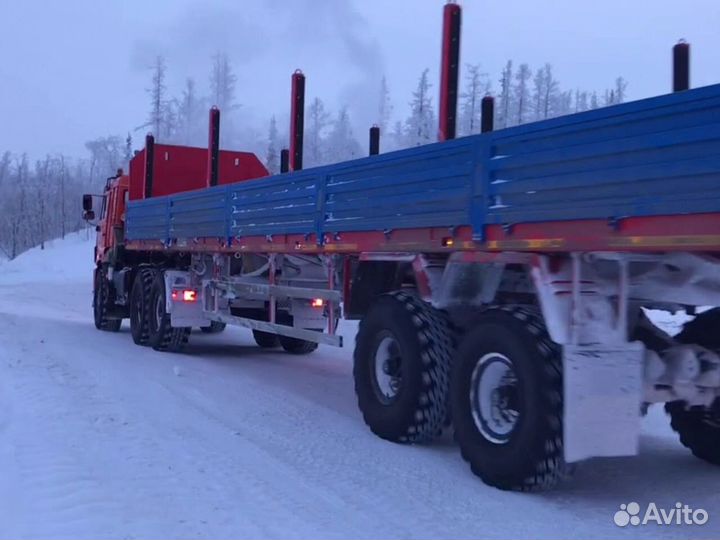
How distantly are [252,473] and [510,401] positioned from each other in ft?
6.09

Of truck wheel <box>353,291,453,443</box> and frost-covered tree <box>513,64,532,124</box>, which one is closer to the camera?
truck wheel <box>353,291,453,443</box>

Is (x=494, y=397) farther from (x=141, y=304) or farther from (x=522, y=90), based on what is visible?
(x=522, y=90)

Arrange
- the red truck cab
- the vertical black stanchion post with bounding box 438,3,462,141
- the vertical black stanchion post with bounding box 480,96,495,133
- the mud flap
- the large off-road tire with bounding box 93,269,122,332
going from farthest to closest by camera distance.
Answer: the large off-road tire with bounding box 93,269,122,332 → the red truck cab → the vertical black stanchion post with bounding box 480,96,495,133 → the vertical black stanchion post with bounding box 438,3,462,141 → the mud flap

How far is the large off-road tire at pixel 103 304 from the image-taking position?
15.3m

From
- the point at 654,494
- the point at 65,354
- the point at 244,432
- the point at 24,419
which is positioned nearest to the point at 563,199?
the point at 654,494

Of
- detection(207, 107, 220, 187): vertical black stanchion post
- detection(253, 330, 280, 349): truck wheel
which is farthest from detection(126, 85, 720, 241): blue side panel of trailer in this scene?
detection(253, 330, 280, 349): truck wheel

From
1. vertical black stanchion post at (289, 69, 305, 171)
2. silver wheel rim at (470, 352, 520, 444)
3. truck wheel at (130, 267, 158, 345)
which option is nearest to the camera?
silver wheel rim at (470, 352, 520, 444)

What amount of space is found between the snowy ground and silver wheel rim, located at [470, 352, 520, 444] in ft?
1.31

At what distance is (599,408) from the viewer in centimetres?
481

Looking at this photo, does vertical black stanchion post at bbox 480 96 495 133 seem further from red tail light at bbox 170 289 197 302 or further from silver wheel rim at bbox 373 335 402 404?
red tail light at bbox 170 289 197 302

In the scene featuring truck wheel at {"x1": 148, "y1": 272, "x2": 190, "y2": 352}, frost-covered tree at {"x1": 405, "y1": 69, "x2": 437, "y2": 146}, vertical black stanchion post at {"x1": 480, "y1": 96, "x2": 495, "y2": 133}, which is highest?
frost-covered tree at {"x1": 405, "y1": 69, "x2": 437, "y2": 146}

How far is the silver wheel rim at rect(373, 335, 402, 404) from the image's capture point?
672 centimetres

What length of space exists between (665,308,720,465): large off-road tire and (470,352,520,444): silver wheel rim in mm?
1265

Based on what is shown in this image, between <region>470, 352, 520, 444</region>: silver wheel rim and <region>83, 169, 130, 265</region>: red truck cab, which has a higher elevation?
<region>83, 169, 130, 265</region>: red truck cab
